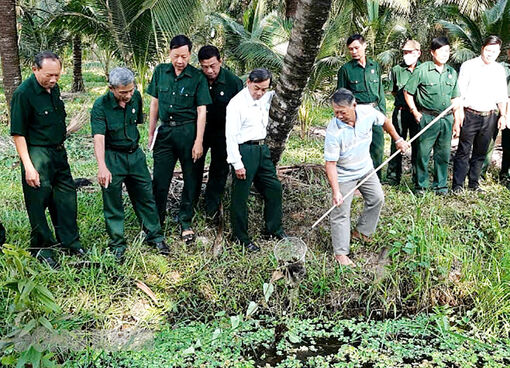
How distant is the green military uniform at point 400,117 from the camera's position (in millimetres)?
5995

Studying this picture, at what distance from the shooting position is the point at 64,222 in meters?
4.28

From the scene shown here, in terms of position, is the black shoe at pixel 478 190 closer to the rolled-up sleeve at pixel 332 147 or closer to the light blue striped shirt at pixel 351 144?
the light blue striped shirt at pixel 351 144

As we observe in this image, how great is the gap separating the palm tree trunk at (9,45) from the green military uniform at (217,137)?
368 cm

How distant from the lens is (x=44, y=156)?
159 inches

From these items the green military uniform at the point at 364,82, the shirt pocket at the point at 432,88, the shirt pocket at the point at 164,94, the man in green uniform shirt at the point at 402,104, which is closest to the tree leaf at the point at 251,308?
the shirt pocket at the point at 164,94

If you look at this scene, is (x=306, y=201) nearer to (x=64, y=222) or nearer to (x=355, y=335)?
(x=355, y=335)

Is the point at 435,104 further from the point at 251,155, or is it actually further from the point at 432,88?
the point at 251,155

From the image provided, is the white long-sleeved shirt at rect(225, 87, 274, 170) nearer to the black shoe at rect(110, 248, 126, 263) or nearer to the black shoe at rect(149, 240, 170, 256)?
the black shoe at rect(149, 240, 170, 256)

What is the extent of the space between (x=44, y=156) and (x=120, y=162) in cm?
59

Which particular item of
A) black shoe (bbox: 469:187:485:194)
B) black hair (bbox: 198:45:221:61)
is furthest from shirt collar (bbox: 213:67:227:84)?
black shoe (bbox: 469:187:485:194)

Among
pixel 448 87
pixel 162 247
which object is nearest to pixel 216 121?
pixel 162 247

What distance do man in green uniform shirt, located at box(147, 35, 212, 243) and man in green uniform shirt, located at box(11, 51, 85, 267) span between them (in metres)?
0.84

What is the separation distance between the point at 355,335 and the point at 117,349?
1730 millimetres

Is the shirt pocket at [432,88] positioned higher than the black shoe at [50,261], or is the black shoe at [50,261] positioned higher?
the shirt pocket at [432,88]
